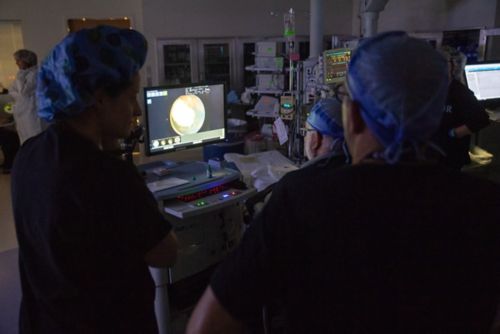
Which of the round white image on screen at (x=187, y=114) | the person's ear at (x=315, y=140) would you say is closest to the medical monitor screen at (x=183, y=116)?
the round white image on screen at (x=187, y=114)

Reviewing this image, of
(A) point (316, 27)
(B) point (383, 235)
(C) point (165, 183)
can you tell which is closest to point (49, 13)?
(A) point (316, 27)

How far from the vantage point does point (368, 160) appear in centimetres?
82

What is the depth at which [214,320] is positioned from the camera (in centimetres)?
83

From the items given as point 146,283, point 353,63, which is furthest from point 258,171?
point 353,63

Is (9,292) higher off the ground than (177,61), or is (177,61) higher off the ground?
Result: (177,61)

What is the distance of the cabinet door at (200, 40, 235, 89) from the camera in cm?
748

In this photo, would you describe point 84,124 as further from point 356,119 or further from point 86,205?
point 356,119

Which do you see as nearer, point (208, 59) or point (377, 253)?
point (377, 253)

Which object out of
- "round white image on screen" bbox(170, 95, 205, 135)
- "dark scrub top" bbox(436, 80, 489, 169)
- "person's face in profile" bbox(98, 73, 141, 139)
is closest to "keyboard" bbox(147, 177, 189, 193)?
"round white image on screen" bbox(170, 95, 205, 135)

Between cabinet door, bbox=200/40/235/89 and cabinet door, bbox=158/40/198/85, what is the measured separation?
0.46 feet

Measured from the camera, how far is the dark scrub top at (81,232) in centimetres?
103

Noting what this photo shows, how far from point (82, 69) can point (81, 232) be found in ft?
1.24

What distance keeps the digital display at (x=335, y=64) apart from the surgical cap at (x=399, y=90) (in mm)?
2366

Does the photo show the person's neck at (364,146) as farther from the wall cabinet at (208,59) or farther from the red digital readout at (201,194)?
the wall cabinet at (208,59)
